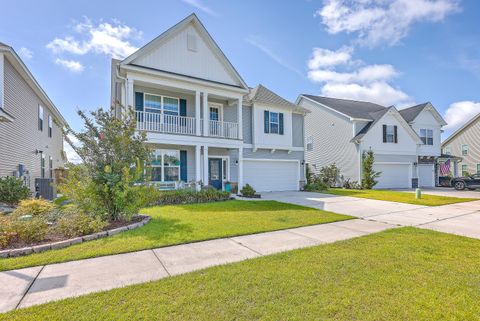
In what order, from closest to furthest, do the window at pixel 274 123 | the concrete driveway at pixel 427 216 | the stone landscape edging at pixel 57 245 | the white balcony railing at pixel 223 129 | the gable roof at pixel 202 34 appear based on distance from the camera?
the stone landscape edging at pixel 57 245
the concrete driveway at pixel 427 216
the gable roof at pixel 202 34
the white balcony railing at pixel 223 129
the window at pixel 274 123

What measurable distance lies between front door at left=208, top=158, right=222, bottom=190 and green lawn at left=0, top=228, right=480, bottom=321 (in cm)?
1108

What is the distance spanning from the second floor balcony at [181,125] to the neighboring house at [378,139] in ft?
37.6

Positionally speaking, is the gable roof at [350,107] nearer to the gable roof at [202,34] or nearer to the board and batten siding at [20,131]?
the gable roof at [202,34]

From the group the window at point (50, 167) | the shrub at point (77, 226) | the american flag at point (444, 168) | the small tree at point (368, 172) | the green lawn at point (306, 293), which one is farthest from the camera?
the american flag at point (444, 168)

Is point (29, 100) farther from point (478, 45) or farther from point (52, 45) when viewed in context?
point (478, 45)

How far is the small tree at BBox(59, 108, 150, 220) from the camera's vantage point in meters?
6.98

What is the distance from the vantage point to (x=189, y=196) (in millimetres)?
→ 11383

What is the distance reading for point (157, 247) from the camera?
510cm

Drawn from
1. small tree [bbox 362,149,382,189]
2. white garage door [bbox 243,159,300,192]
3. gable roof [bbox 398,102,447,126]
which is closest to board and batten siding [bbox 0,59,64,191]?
white garage door [bbox 243,159,300,192]

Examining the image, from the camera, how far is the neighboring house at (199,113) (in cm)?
1266

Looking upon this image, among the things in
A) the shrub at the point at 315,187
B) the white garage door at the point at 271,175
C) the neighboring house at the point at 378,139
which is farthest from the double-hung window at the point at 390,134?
the white garage door at the point at 271,175

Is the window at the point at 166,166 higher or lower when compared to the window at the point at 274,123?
lower

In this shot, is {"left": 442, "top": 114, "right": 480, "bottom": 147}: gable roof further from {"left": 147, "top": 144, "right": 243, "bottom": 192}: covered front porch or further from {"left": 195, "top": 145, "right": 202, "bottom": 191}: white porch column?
{"left": 195, "top": 145, "right": 202, "bottom": 191}: white porch column

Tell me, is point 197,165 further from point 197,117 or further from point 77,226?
point 77,226
